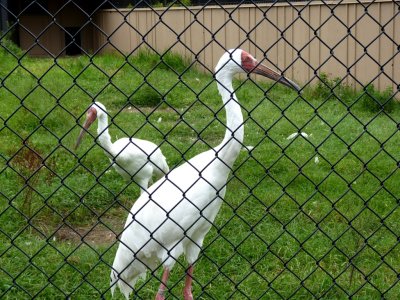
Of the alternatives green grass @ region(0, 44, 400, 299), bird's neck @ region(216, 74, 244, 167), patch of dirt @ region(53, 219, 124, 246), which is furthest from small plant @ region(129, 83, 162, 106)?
bird's neck @ region(216, 74, 244, 167)

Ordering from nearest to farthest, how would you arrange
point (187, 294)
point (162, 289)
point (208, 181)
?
point (208, 181), point (162, 289), point (187, 294)

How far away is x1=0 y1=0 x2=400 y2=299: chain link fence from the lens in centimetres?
336

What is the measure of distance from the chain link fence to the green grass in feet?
0.06

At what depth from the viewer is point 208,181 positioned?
3.89 m

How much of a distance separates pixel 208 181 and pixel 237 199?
2042 mm

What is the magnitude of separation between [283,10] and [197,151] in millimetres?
4118

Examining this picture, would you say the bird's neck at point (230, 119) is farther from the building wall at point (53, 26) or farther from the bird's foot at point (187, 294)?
the building wall at point (53, 26)

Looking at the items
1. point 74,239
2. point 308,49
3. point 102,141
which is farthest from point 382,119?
point 74,239

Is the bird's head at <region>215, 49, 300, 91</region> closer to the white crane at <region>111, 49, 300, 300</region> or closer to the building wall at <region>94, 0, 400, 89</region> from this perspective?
the white crane at <region>111, 49, 300, 300</region>

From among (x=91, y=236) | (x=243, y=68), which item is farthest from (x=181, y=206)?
(x=91, y=236)

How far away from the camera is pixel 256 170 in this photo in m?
6.55

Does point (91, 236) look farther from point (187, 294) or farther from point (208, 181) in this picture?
point (208, 181)

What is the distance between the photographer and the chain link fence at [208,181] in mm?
3359

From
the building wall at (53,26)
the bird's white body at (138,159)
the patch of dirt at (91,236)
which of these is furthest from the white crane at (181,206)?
the building wall at (53,26)
